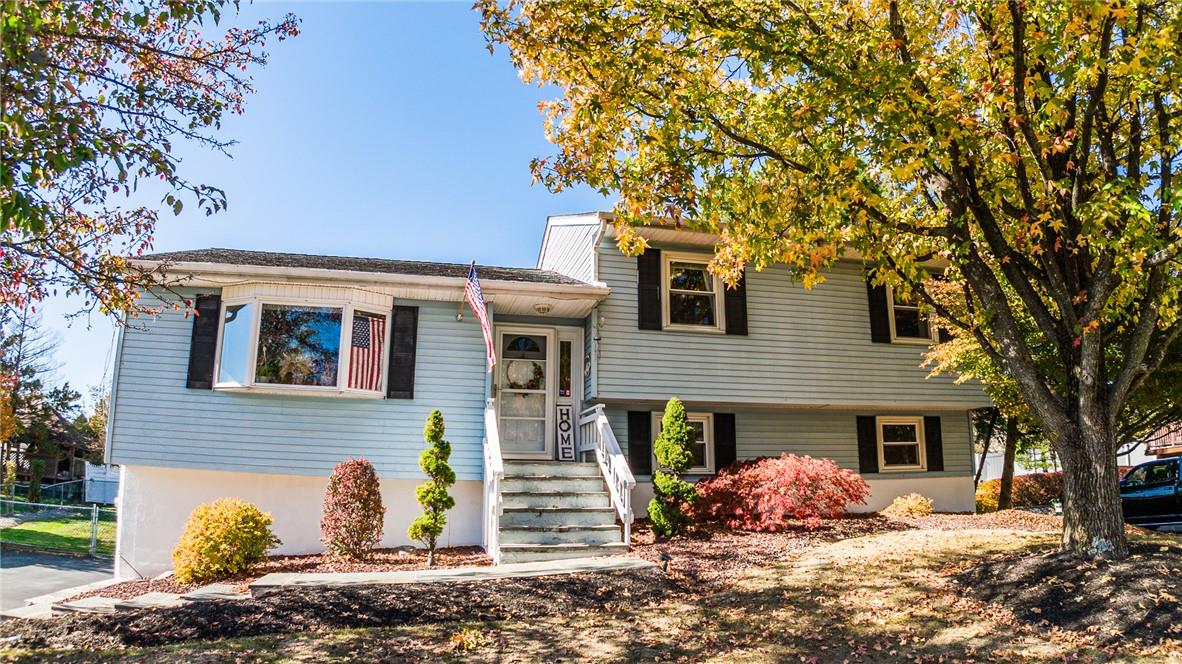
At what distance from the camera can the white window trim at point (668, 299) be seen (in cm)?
1377

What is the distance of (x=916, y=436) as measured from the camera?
16.1 m

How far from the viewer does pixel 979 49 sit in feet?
28.2

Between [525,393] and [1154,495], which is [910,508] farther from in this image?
[525,393]

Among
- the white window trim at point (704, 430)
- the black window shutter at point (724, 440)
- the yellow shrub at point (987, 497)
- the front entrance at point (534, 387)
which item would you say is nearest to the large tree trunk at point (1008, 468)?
the yellow shrub at point (987, 497)

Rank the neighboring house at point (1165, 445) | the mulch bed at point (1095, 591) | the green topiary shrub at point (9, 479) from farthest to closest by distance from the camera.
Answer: the green topiary shrub at point (9, 479) → the neighboring house at point (1165, 445) → the mulch bed at point (1095, 591)

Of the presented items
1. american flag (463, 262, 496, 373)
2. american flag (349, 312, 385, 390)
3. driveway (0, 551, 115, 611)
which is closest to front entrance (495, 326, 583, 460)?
american flag (349, 312, 385, 390)

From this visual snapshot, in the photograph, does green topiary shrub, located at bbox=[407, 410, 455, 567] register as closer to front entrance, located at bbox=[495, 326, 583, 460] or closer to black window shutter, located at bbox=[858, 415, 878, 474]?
front entrance, located at bbox=[495, 326, 583, 460]

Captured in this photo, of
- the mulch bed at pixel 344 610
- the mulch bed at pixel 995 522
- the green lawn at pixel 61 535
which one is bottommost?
the green lawn at pixel 61 535

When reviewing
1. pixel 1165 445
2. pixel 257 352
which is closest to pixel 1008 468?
pixel 1165 445

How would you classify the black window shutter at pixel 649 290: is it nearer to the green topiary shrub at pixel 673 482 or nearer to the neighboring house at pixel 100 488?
the green topiary shrub at pixel 673 482

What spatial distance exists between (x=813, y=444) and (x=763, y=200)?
8.22 m

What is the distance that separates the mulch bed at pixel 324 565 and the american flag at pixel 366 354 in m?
2.75

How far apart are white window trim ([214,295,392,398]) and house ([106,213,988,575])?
24 millimetres

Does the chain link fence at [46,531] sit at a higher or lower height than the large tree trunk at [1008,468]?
lower
